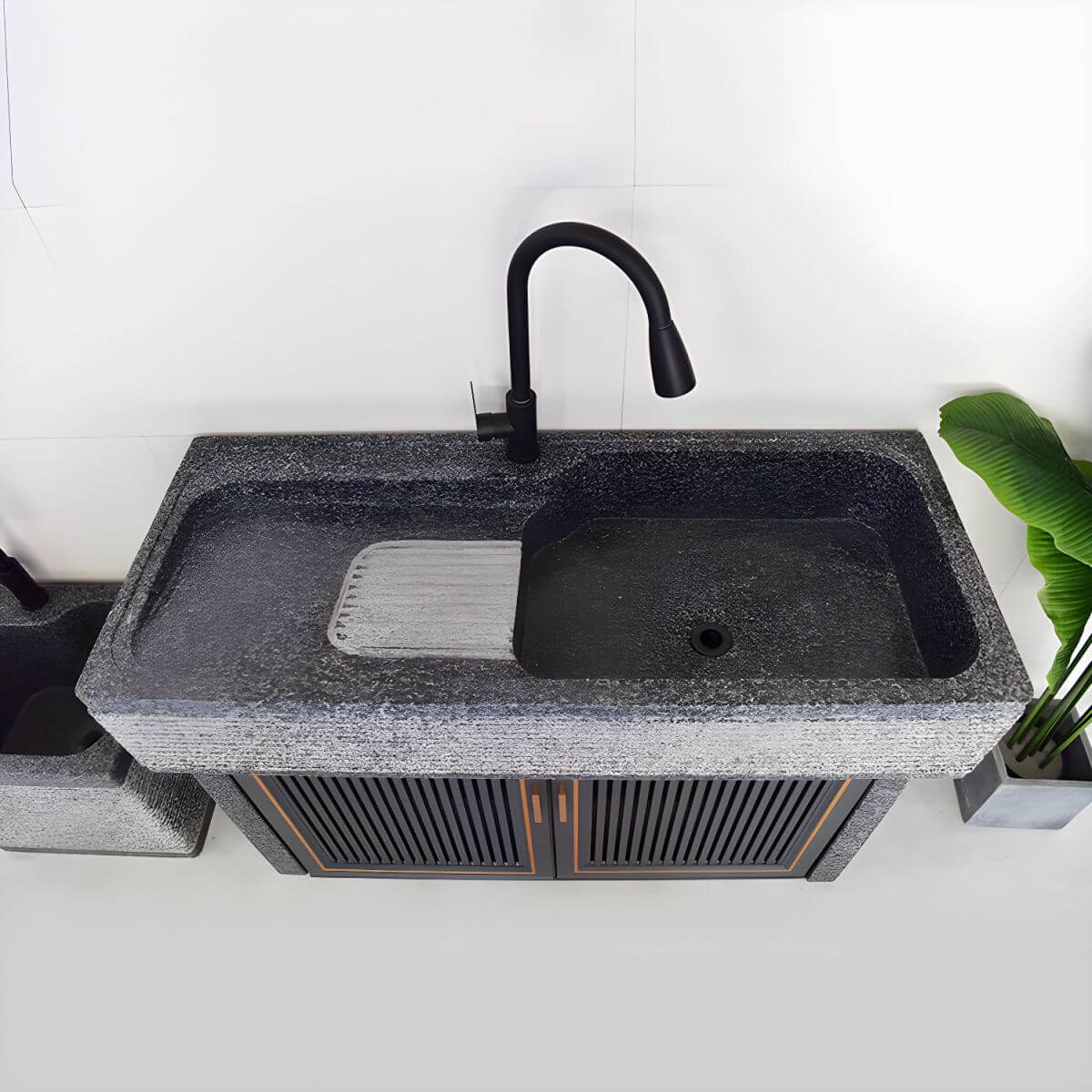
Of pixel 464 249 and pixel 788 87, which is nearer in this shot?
pixel 788 87

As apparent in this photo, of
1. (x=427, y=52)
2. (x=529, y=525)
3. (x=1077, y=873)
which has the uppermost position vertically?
(x=427, y=52)

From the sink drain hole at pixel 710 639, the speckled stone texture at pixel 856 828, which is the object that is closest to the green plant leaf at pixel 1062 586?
the speckled stone texture at pixel 856 828

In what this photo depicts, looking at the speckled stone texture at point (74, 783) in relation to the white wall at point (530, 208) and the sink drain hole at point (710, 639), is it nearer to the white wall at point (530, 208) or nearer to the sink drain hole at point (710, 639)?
the white wall at point (530, 208)

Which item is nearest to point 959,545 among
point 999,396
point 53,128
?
point 999,396

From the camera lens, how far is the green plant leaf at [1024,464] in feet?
3.88

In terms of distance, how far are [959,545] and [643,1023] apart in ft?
3.26

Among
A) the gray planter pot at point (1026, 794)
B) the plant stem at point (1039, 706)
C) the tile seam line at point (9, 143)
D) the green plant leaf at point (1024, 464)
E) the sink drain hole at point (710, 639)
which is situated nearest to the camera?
the tile seam line at point (9, 143)

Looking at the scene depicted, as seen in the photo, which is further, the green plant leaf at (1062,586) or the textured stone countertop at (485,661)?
the green plant leaf at (1062,586)

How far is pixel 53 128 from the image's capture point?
1.05m

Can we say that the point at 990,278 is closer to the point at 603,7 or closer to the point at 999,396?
the point at 999,396

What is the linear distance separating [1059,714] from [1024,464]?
1.97 feet

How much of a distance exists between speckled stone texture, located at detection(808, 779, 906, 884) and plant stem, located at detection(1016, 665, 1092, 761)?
0.33 m

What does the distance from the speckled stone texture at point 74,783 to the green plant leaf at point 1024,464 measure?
145cm

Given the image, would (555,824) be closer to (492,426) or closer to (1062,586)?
(492,426)
